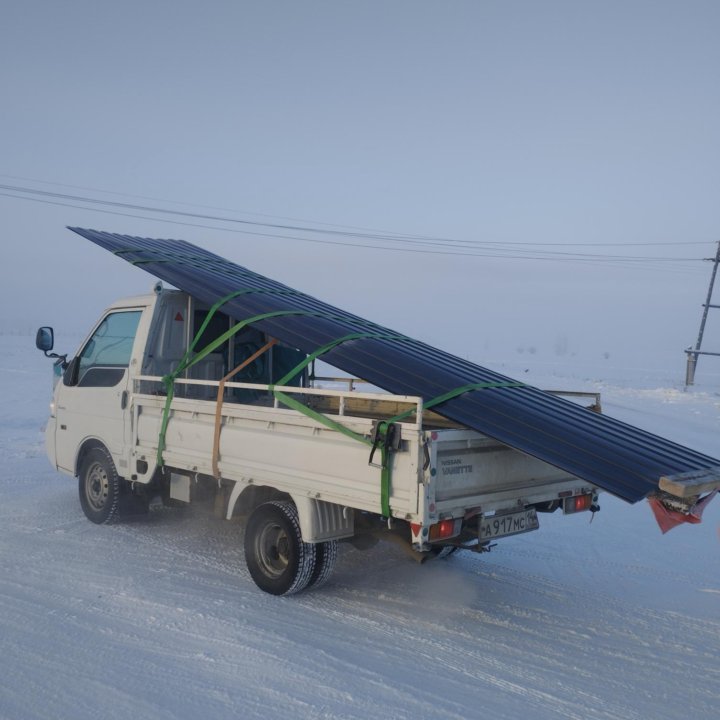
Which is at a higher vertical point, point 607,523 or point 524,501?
point 524,501

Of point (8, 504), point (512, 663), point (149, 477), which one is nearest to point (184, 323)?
point (149, 477)

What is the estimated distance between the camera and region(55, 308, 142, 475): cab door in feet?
22.4

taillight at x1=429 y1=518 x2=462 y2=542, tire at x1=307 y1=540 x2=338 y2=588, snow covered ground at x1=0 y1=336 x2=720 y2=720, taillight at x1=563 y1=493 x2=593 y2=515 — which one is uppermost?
taillight at x1=563 y1=493 x2=593 y2=515

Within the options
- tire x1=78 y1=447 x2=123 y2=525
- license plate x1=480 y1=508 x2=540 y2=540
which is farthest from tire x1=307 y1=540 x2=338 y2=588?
tire x1=78 y1=447 x2=123 y2=525

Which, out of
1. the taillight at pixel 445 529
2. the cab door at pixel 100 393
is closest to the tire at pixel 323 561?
the taillight at pixel 445 529

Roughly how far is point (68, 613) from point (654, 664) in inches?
150

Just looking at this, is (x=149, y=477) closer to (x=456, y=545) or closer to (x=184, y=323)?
(x=184, y=323)

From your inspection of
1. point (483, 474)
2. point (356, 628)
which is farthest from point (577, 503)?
point (356, 628)

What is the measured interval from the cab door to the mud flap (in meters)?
4.69

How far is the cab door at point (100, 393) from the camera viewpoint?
682cm

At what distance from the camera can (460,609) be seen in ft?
17.2

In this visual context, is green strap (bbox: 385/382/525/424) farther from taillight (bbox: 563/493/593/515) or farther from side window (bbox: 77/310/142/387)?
side window (bbox: 77/310/142/387)

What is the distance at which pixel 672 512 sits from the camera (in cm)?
412

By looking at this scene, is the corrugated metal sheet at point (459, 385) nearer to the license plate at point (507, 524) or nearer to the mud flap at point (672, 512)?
the mud flap at point (672, 512)
